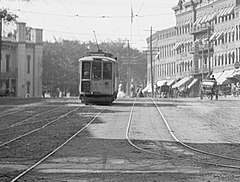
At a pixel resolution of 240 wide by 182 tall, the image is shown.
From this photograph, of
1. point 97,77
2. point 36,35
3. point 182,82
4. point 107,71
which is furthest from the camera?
point 182,82

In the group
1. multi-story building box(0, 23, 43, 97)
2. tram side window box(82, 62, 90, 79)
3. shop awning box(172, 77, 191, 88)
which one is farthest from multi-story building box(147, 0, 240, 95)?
tram side window box(82, 62, 90, 79)

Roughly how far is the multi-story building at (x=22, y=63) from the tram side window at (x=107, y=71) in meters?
51.6

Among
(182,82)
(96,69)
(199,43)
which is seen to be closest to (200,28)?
(199,43)

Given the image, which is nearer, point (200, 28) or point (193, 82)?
point (200, 28)

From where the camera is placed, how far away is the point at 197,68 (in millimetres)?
90750

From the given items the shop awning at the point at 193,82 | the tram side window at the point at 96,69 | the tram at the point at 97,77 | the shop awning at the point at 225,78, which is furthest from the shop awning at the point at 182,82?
the tram side window at the point at 96,69

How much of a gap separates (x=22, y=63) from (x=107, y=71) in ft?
178

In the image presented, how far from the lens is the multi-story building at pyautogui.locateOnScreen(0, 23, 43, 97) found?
88812 millimetres

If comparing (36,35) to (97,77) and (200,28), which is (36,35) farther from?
(97,77)

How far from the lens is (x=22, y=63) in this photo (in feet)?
295

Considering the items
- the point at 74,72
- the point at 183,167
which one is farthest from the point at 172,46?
the point at 183,167

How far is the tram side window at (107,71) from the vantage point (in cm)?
3720

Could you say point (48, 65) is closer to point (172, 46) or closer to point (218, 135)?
point (172, 46)

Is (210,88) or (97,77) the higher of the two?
(97,77)
